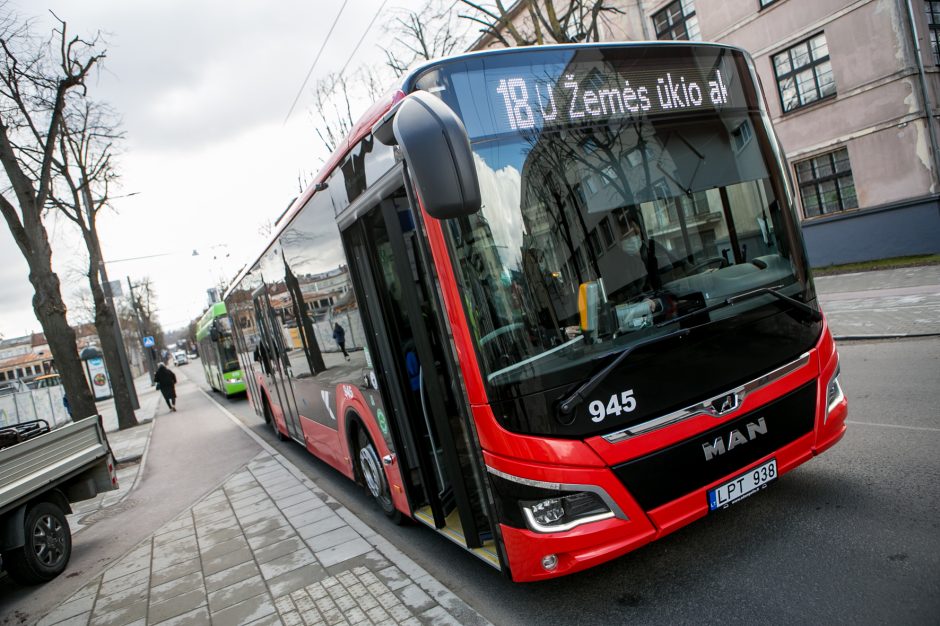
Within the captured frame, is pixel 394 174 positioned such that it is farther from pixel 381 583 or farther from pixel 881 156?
pixel 881 156

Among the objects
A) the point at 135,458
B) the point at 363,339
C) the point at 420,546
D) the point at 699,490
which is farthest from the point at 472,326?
the point at 135,458

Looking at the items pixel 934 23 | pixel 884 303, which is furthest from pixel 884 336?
pixel 934 23

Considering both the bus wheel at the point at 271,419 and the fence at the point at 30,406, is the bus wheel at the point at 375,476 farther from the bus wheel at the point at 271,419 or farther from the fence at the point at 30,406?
the fence at the point at 30,406

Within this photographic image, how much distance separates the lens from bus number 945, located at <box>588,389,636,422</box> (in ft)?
10.7

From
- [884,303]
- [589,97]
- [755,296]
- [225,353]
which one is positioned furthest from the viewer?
[225,353]

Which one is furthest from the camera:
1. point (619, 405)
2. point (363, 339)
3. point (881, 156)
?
point (881, 156)

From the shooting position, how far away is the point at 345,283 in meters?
5.20

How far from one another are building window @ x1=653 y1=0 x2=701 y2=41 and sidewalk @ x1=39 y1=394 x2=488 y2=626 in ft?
66.6

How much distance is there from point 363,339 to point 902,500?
3739 mm

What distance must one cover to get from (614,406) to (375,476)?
3073 mm

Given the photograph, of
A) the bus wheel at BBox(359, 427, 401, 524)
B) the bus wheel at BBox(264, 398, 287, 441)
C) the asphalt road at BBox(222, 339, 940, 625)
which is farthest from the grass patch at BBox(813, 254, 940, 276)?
the bus wheel at BBox(264, 398, 287, 441)

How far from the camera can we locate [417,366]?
4.85 metres

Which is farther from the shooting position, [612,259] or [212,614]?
[212,614]

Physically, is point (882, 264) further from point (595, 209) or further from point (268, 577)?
point (268, 577)
